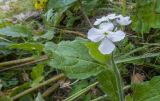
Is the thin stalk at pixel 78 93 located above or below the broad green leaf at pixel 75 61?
below

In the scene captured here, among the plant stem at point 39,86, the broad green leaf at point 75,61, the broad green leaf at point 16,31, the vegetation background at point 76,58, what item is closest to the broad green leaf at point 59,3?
the vegetation background at point 76,58

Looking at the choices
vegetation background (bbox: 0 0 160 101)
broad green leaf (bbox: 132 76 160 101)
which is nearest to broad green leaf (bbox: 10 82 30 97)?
vegetation background (bbox: 0 0 160 101)

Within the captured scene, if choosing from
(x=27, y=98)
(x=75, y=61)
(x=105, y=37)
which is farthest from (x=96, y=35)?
(x=27, y=98)

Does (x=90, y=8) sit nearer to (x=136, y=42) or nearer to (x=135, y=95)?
(x=136, y=42)

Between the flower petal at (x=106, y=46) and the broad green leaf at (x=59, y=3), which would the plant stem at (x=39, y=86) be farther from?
the flower petal at (x=106, y=46)

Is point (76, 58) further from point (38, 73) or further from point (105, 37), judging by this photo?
point (38, 73)

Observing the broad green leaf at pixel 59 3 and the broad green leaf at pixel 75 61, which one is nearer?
the broad green leaf at pixel 75 61
